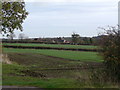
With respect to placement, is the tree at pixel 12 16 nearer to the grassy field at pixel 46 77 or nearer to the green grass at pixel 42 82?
the grassy field at pixel 46 77

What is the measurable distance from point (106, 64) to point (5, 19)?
1788 cm

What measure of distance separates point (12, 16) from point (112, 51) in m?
18.7

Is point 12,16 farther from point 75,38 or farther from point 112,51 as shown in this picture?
point 75,38

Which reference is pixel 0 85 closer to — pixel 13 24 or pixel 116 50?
pixel 116 50

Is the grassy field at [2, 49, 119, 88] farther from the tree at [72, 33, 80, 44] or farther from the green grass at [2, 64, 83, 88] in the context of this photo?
the tree at [72, 33, 80, 44]

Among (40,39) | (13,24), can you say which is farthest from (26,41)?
(13,24)

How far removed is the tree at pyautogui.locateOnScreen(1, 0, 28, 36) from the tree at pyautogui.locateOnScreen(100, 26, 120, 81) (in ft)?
55.0

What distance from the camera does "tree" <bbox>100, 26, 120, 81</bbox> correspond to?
46.5ft

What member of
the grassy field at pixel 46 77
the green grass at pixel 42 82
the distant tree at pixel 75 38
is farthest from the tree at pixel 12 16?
the distant tree at pixel 75 38

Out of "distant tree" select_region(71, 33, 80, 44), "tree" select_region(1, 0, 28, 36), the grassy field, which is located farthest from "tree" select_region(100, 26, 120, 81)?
"distant tree" select_region(71, 33, 80, 44)

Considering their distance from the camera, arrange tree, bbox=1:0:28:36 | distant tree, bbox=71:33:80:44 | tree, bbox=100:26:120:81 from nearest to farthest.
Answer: tree, bbox=100:26:120:81 → tree, bbox=1:0:28:36 → distant tree, bbox=71:33:80:44

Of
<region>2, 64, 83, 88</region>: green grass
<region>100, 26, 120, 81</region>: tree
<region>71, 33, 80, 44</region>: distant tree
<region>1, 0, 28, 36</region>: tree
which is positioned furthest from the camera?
<region>71, 33, 80, 44</region>: distant tree

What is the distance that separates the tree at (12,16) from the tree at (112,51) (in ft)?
55.0

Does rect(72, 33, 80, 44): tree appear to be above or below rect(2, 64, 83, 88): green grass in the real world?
above
